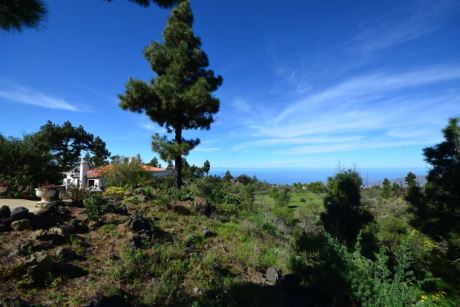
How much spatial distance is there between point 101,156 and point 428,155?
4282 cm

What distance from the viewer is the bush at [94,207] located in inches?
292

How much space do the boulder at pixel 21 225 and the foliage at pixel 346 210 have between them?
926cm

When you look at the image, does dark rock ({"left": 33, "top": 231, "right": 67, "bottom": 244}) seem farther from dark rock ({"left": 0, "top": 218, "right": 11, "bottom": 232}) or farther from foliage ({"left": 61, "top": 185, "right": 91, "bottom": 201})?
foliage ({"left": 61, "top": 185, "right": 91, "bottom": 201})

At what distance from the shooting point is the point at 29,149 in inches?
445

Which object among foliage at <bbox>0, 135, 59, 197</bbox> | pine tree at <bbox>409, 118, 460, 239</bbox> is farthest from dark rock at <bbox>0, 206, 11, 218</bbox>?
pine tree at <bbox>409, 118, 460, 239</bbox>

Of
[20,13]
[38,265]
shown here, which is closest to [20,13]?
[20,13]

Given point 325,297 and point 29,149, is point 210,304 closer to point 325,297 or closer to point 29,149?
point 325,297

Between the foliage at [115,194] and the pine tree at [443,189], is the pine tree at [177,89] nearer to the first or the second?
the foliage at [115,194]

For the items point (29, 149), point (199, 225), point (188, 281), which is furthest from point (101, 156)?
point (188, 281)

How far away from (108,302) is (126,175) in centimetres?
1250

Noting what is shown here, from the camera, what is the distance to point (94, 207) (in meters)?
7.59

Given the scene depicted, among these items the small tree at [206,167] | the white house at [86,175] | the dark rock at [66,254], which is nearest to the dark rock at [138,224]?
the dark rock at [66,254]

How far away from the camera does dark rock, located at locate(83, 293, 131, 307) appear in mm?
3918

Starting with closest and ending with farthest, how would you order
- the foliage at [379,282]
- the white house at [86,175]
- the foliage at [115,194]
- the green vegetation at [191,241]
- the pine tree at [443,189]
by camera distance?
the foliage at [379,282]
the green vegetation at [191,241]
the pine tree at [443,189]
the foliage at [115,194]
the white house at [86,175]
